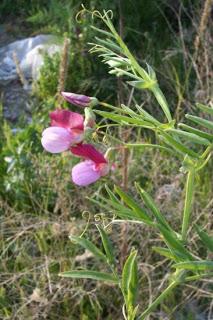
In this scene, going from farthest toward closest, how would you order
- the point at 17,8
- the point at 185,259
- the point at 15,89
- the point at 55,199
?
the point at 17,8 < the point at 15,89 < the point at 55,199 < the point at 185,259

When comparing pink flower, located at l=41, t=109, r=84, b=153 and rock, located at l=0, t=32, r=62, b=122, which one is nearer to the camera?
pink flower, located at l=41, t=109, r=84, b=153

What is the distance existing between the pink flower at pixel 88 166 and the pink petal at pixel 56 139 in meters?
0.02

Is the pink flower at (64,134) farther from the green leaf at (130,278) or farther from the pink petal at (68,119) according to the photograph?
the green leaf at (130,278)

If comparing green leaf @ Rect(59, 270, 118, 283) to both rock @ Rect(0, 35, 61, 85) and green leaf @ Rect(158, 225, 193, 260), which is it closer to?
green leaf @ Rect(158, 225, 193, 260)

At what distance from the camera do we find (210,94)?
2375 mm

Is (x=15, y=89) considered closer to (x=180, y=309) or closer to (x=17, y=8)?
(x=17, y=8)

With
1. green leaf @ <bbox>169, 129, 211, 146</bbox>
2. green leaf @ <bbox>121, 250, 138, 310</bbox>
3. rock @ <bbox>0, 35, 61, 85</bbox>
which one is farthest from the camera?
rock @ <bbox>0, 35, 61, 85</bbox>

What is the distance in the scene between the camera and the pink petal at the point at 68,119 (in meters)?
0.92

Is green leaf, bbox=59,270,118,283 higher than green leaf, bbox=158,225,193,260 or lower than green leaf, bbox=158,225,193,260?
lower

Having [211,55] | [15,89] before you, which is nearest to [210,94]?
[211,55]

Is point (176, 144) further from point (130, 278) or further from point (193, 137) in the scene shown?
point (130, 278)

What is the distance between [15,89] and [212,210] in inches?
68.1

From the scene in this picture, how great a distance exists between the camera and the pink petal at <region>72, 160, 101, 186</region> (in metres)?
0.94

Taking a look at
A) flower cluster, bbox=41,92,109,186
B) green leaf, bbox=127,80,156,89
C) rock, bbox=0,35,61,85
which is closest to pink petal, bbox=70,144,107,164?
flower cluster, bbox=41,92,109,186
